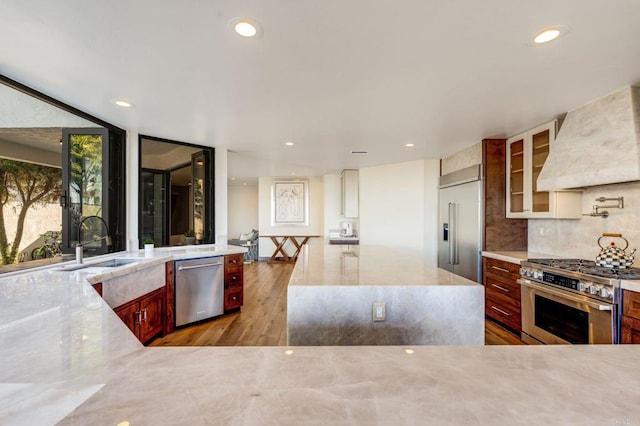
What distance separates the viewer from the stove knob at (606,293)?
192cm

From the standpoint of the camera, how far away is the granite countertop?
53 cm

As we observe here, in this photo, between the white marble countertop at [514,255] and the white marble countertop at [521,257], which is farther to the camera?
the white marble countertop at [514,255]

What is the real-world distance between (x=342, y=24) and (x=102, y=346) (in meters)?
1.66

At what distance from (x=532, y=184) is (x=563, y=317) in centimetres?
145

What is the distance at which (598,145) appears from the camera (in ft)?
7.32

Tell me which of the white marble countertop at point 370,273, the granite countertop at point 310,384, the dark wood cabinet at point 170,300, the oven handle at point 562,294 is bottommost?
the dark wood cabinet at point 170,300

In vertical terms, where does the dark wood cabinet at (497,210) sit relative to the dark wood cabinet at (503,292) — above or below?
above

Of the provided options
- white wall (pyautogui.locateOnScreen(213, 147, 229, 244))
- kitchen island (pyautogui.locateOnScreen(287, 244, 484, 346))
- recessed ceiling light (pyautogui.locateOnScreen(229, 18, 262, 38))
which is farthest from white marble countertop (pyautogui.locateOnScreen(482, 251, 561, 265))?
white wall (pyautogui.locateOnScreen(213, 147, 229, 244))

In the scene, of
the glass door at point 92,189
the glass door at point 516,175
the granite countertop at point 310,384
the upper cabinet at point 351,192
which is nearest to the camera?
the granite countertop at point 310,384

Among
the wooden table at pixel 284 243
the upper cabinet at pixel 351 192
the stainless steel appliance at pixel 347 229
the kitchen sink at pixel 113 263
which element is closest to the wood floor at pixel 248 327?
the kitchen sink at pixel 113 263

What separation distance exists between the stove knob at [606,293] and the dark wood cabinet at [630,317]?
0.06 m

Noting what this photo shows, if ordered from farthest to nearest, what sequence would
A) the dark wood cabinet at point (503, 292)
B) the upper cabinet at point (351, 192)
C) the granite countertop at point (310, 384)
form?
1. the upper cabinet at point (351, 192)
2. the dark wood cabinet at point (503, 292)
3. the granite countertop at point (310, 384)

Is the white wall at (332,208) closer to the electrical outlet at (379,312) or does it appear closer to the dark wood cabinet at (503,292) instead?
the dark wood cabinet at (503,292)

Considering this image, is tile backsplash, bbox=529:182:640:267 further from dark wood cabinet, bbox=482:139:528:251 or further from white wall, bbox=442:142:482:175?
white wall, bbox=442:142:482:175
